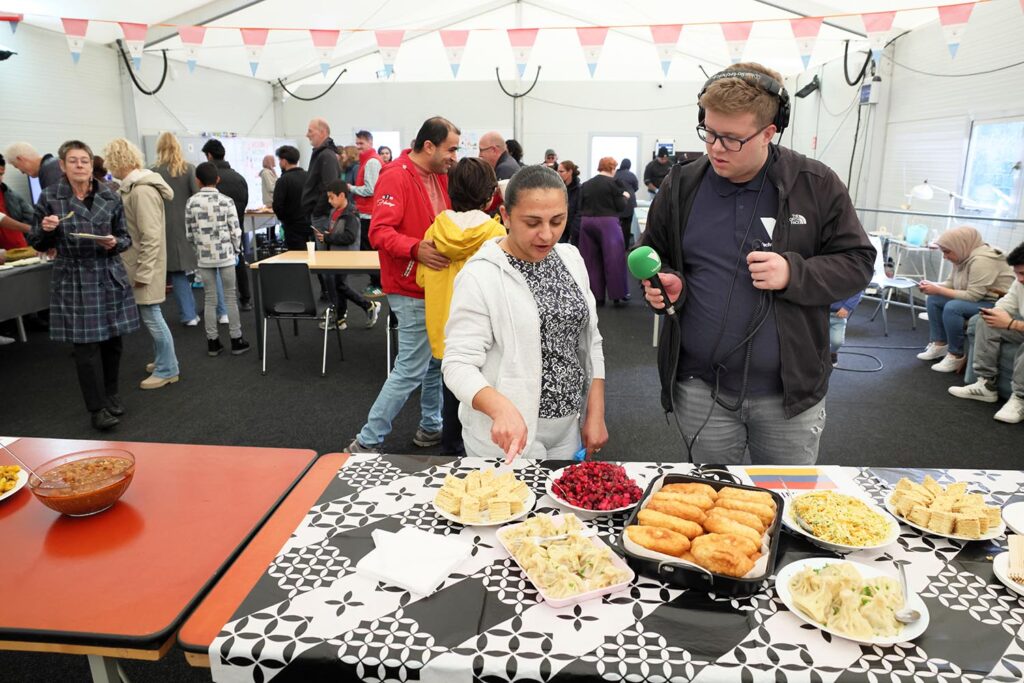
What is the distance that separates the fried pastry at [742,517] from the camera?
4.02 feet

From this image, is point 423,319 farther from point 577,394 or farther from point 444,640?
point 444,640

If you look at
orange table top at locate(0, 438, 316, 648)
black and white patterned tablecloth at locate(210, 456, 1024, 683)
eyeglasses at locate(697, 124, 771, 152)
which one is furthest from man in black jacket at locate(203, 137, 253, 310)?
black and white patterned tablecloth at locate(210, 456, 1024, 683)

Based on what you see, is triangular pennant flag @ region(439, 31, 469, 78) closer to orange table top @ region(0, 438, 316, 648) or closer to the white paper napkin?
orange table top @ region(0, 438, 316, 648)

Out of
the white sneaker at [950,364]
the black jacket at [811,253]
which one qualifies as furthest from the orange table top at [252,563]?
the white sneaker at [950,364]

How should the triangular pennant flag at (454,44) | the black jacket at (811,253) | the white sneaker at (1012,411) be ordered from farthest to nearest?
the triangular pennant flag at (454,44) < the white sneaker at (1012,411) < the black jacket at (811,253)

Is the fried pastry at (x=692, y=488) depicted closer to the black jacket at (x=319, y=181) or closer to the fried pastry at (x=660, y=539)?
the fried pastry at (x=660, y=539)

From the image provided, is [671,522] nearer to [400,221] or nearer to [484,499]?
[484,499]

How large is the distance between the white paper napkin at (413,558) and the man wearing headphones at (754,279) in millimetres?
842

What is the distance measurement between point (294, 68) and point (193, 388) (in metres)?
8.86

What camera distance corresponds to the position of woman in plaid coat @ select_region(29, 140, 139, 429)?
11.2 ft

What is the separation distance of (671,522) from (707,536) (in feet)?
0.24

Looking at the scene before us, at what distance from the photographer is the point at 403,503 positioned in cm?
144

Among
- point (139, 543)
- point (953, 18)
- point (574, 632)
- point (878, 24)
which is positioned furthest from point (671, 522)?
point (878, 24)

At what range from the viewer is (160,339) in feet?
14.4
